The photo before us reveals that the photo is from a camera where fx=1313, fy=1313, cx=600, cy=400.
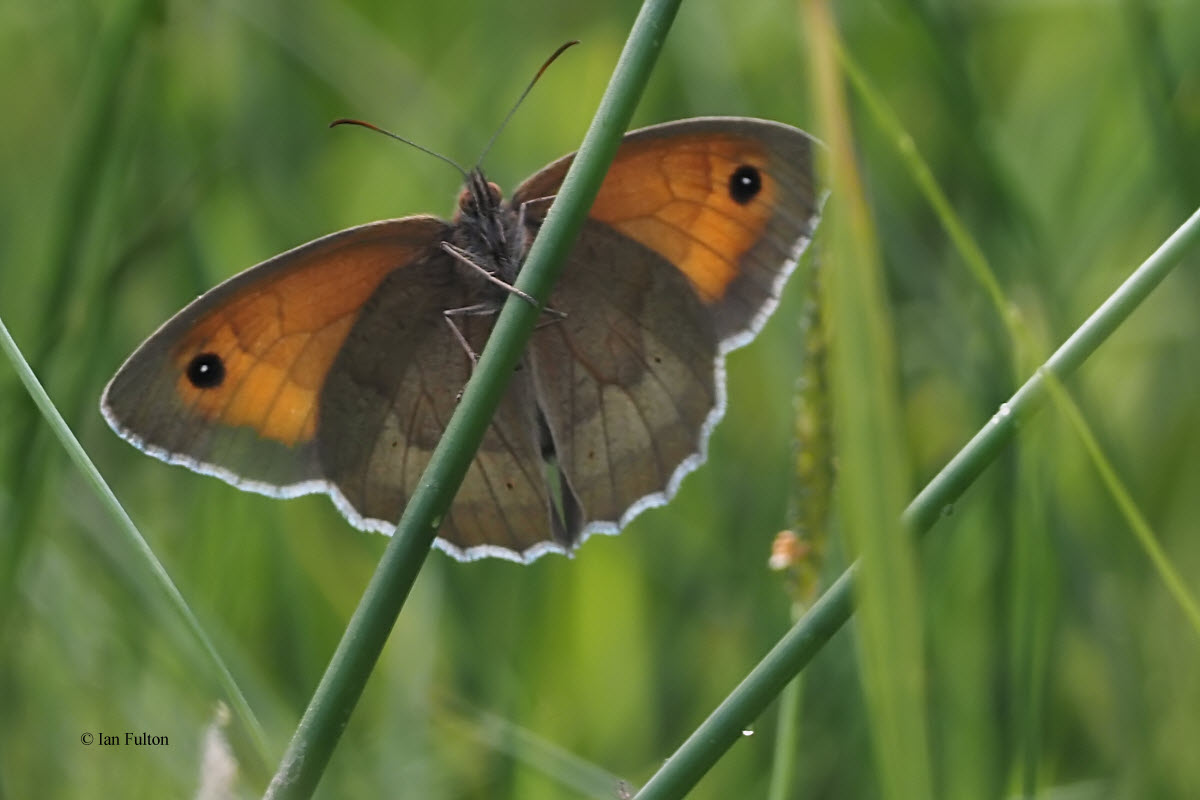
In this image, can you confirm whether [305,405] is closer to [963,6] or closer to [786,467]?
[786,467]

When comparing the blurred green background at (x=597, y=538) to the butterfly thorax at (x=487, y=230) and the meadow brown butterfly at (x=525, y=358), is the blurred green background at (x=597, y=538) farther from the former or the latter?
the butterfly thorax at (x=487, y=230)

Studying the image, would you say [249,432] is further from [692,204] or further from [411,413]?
[692,204]

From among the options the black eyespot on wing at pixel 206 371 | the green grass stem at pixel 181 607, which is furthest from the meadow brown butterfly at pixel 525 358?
the green grass stem at pixel 181 607

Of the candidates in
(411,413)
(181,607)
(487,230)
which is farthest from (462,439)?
(411,413)

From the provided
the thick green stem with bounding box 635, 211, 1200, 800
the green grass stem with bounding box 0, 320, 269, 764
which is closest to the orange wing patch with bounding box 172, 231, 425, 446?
the green grass stem with bounding box 0, 320, 269, 764

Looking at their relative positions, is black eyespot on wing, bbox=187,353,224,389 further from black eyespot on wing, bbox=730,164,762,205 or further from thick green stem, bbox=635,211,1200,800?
thick green stem, bbox=635,211,1200,800

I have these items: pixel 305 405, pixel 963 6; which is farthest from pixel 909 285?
pixel 305 405
